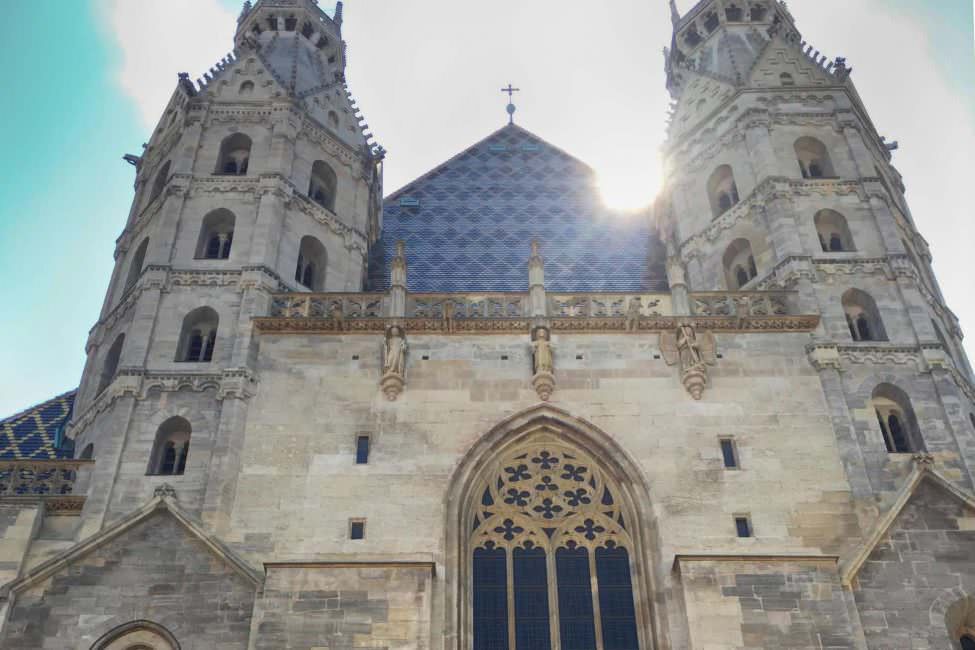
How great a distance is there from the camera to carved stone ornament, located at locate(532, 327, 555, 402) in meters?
15.8

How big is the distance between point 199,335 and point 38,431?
9.96ft

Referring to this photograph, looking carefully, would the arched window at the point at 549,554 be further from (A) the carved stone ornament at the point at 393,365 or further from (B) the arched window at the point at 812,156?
(B) the arched window at the point at 812,156

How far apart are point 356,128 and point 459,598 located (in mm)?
12178

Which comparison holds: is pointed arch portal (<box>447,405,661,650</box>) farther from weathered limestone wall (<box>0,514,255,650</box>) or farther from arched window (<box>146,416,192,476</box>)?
arched window (<box>146,416,192,476</box>)

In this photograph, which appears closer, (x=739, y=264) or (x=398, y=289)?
(x=398, y=289)

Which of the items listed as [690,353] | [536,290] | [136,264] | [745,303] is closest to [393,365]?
[536,290]

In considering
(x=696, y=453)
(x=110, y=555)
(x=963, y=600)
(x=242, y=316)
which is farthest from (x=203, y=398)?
(x=963, y=600)

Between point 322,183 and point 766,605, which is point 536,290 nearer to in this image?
point 322,183

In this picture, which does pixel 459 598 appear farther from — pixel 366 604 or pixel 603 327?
pixel 603 327

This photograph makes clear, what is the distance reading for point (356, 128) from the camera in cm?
2275

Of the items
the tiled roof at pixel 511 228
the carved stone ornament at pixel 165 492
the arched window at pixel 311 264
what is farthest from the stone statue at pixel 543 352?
the carved stone ornament at pixel 165 492

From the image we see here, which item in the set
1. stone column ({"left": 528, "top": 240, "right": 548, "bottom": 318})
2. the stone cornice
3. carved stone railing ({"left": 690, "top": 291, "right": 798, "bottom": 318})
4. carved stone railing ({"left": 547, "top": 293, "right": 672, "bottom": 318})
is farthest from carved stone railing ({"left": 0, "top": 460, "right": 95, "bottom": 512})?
carved stone railing ({"left": 690, "top": 291, "right": 798, "bottom": 318})

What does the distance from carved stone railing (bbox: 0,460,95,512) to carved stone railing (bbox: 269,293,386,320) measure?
3.90 meters

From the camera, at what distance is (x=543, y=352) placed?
53.0 ft
